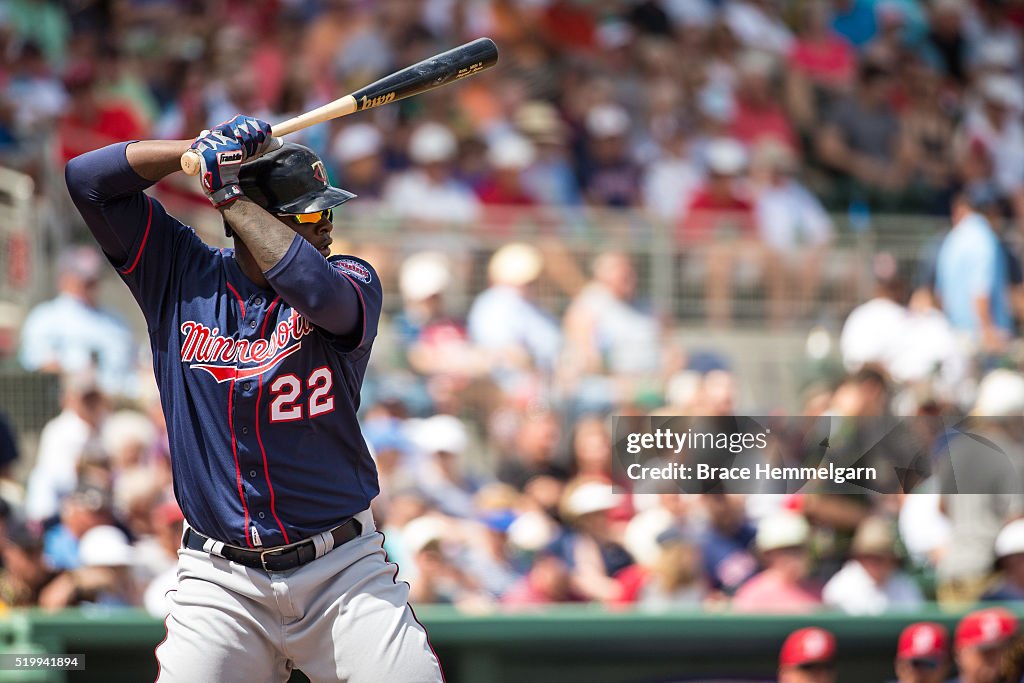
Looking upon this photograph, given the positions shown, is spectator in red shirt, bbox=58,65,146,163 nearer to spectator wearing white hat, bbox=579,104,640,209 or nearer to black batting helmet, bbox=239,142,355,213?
spectator wearing white hat, bbox=579,104,640,209

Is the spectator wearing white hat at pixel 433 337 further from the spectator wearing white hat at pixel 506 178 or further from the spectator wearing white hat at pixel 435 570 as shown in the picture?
the spectator wearing white hat at pixel 435 570

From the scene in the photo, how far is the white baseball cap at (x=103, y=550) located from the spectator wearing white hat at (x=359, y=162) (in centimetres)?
332

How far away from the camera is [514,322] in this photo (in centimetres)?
776

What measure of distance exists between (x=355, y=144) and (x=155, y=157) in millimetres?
5272

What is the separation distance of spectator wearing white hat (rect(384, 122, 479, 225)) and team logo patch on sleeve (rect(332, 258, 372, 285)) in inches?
190

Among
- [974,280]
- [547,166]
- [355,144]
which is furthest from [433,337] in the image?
[974,280]

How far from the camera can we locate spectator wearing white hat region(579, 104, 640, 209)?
30.2ft

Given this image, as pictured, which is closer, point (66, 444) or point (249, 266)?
point (249, 266)

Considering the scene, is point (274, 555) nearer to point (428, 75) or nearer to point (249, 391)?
point (249, 391)

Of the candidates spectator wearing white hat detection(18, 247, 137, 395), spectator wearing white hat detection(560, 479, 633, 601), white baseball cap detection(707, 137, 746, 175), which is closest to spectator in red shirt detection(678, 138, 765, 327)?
white baseball cap detection(707, 137, 746, 175)

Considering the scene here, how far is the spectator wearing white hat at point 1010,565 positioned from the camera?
5.86 meters

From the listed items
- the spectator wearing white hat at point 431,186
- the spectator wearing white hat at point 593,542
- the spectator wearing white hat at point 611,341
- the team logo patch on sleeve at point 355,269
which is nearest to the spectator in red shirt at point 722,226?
the spectator wearing white hat at point 611,341

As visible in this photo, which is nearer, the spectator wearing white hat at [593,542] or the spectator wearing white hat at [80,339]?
the spectator wearing white hat at [593,542]

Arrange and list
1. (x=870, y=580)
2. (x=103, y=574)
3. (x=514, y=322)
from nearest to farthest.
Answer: (x=103, y=574), (x=870, y=580), (x=514, y=322)
